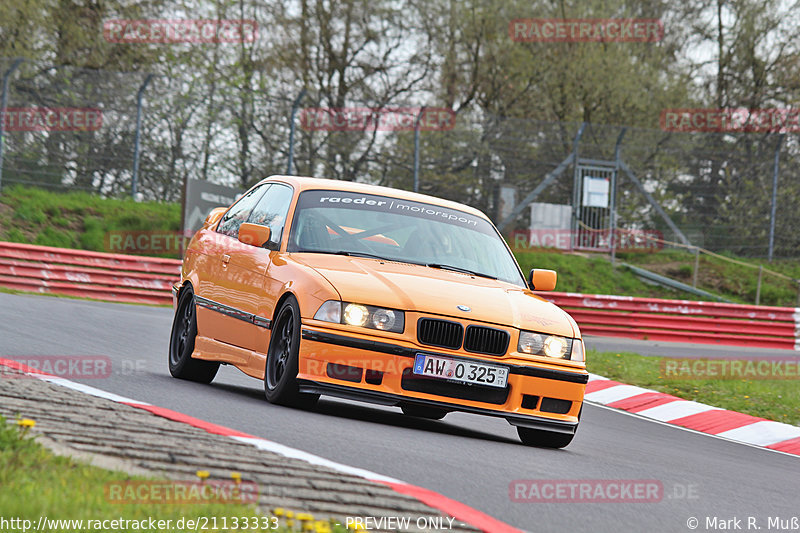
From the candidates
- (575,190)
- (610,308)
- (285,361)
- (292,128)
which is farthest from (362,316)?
(575,190)

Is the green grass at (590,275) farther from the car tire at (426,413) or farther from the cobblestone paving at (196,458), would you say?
the cobblestone paving at (196,458)

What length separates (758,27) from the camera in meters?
33.9

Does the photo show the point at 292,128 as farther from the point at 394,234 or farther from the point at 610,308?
the point at 394,234

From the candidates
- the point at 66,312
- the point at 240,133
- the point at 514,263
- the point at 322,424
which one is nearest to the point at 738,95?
the point at 240,133

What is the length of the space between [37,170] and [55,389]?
59.4 ft

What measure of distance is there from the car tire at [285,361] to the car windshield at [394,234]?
0.72 meters

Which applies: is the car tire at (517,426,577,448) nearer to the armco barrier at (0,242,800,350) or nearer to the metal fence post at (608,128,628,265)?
the armco barrier at (0,242,800,350)

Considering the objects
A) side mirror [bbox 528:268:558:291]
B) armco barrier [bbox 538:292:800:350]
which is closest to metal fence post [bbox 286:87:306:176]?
armco barrier [bbox 538:292:800:350]

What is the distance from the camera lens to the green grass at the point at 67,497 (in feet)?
11.8

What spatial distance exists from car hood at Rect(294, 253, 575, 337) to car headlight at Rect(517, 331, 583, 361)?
0.04 m

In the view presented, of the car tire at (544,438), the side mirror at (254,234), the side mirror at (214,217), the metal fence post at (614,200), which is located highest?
the metal fence post at (614,200)

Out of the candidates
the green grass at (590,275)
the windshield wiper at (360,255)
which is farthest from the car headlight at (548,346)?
the green grass at (590,275)

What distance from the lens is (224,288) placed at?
856 centimetres

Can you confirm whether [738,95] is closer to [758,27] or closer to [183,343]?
[758,27]
